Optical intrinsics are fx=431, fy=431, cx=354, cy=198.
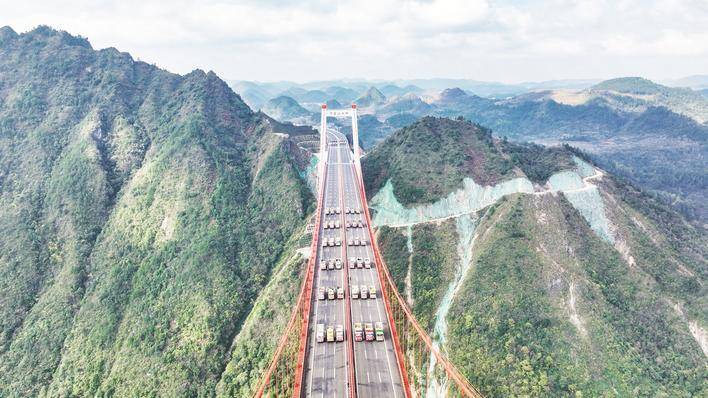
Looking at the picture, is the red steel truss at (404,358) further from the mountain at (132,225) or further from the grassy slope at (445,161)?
the grassy slope at (445,161)

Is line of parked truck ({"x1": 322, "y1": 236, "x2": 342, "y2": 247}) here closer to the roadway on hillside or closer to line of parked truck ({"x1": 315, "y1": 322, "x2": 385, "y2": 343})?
the roadway on hillside

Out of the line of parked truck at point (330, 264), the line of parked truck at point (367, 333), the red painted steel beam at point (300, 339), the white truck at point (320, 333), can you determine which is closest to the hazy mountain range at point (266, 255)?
the line of parked truck at point (330, 264)

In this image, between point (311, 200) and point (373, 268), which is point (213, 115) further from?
point (373, 268)

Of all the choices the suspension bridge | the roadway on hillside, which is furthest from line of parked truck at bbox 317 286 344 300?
the roadway on hillside

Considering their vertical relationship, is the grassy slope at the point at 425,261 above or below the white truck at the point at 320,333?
below

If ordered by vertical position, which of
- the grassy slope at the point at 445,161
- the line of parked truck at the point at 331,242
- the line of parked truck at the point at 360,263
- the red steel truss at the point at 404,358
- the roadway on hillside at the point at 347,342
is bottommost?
the red steel truss at the point at 404,358
